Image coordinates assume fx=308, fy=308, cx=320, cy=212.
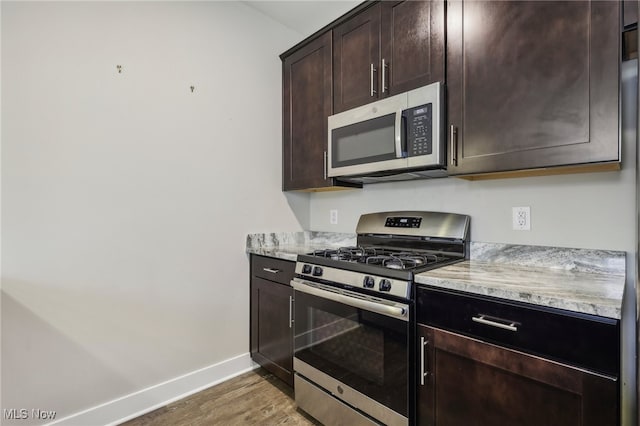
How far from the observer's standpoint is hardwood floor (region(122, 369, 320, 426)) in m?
1.74

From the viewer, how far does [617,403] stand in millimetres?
869

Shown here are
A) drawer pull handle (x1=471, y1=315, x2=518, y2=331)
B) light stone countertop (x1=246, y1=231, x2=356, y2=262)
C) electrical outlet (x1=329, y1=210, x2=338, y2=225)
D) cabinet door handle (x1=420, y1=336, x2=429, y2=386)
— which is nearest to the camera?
drawer pull handle (x1=471, y1=315, x2=518, y2=331)

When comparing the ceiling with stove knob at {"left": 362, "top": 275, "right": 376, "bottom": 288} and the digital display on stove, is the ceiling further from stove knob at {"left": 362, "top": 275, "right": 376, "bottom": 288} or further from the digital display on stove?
stove knob at {"left": 362, "top": 275, "right": 376, "bottom": 288}

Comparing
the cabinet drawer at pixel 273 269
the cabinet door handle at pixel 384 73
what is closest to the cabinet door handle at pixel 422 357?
the cabinet drawer at pixel 273 269

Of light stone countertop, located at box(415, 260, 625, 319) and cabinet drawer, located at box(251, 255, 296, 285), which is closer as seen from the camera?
light stone countertop, located at box(415, 260, 625, 319)

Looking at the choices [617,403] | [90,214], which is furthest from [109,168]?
[617,403]

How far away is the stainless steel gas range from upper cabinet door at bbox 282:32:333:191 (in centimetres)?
68

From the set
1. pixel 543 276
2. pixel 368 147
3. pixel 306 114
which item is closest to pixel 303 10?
pixel 306 114

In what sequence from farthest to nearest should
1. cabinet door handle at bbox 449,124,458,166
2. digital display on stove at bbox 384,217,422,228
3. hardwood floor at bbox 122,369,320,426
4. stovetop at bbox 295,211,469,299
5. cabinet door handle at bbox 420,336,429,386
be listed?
digital display on stove at bbox 384,217,422,228, hardwood floor at bbox 122,369,320,426, cabinet door handle at bbox 449,124,458,166, stovetop at bbox 295,211,469,299, cabinet door handle at bbox 420,336,429,386

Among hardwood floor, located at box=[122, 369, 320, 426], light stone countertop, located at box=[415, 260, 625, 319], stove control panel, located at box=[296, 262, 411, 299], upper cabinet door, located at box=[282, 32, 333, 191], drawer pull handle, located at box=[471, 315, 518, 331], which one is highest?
upper cabinet door, located at box=[282, 32, 333, 191]

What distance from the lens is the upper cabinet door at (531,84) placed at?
112 cm

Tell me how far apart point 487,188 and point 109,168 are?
82.4 inches

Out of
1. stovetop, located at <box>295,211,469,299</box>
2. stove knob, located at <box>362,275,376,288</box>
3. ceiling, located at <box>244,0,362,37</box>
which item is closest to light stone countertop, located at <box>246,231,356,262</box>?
stovetop, located at <box>295,211,469,299</box>

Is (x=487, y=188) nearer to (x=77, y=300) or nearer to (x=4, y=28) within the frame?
(x=77, y=300)
